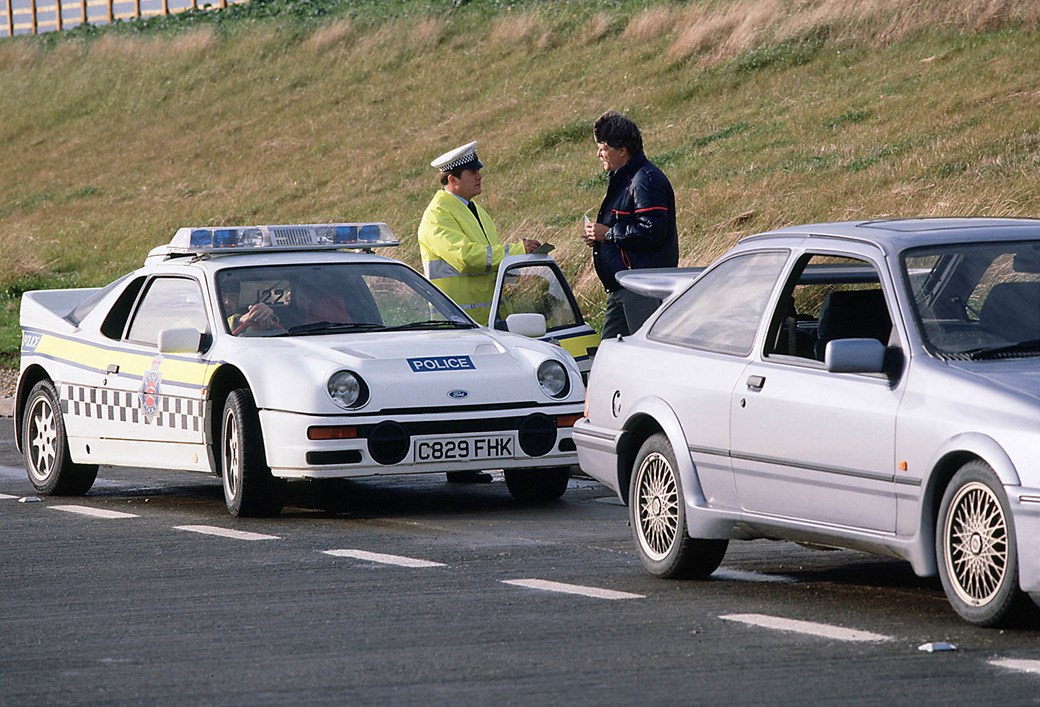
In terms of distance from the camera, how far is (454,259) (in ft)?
41.8

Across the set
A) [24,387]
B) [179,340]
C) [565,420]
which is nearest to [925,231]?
[565,420]

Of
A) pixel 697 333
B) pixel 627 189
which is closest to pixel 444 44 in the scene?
pixel 627 189

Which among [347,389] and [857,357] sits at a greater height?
[857,357]

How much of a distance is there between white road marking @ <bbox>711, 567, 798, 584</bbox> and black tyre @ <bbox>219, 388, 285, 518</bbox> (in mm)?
3084

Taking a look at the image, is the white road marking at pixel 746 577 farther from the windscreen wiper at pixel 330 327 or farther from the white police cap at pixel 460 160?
the white police cap at pixel 460 160

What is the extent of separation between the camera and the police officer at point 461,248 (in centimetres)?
1277

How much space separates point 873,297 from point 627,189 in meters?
4.48

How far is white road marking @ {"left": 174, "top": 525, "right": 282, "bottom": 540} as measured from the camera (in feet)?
32.7

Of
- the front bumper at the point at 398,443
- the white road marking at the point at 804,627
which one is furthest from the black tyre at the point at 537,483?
the white road marking at the point at 804,627

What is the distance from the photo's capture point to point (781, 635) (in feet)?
22.5

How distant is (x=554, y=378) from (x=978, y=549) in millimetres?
4528

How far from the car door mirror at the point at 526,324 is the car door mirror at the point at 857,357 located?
4.67 m

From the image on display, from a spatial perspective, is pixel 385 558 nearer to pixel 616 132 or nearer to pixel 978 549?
pixel 978 549

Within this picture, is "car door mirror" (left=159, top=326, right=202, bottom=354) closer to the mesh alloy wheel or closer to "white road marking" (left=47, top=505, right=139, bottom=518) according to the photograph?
"white road marking" (left=47, top=505, right=139, bottom=518)
